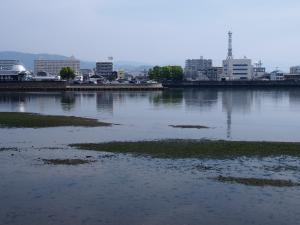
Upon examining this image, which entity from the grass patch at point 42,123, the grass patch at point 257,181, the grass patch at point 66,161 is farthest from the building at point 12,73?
the grass patch at point 257,181

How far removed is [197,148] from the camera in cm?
2000

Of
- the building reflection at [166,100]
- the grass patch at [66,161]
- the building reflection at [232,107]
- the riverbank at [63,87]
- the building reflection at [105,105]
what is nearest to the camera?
the grass patch at [66,161]

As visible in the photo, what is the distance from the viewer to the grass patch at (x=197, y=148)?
61.0 ft

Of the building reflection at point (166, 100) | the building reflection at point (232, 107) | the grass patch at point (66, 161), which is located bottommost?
the building reflection at point (232, 107)

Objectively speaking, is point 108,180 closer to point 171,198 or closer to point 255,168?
point 171,198

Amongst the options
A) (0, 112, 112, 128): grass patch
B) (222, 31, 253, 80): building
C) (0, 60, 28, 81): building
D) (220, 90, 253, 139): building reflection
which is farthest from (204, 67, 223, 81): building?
(0, 112, 112, 128): grass patch

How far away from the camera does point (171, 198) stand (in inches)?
493

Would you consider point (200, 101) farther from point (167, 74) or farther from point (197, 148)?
point (167, 74)

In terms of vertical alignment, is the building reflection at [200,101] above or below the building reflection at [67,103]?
below

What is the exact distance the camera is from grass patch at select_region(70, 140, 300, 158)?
18.6 metres

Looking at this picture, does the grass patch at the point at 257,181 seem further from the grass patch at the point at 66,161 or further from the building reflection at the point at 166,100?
the building reflection at the point at 166,100

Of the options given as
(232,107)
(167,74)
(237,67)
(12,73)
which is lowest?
(232,107)

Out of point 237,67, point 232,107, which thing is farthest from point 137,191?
point 237,67

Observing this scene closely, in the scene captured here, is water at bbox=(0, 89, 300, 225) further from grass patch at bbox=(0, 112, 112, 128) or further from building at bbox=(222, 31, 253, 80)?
building at bbox=(222, 31, 253, 80)
